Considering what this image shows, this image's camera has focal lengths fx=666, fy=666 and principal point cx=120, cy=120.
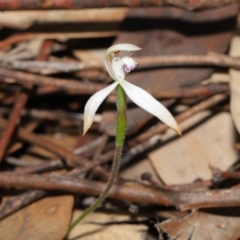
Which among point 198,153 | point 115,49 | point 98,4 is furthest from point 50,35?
point 115,49

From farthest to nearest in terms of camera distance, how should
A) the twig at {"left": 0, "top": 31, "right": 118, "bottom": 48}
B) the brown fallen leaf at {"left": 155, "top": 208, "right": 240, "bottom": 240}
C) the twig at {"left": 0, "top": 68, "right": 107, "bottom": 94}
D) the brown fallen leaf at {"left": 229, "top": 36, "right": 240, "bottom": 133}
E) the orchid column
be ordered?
1. the twig at {"left": 0, "top": 31, "right": 118, "bottom": 48}
2. the twig at {"left": 0, "top": 68, "right": 107, "bottom": 94}
3. the brown fallen leaf at {"left": 229, "top": 36, "right": 240, "bottom": 133}
4. the brown fallen leaf at {"left": 155, "top": 208, "right": 240, "bottom": 240}
5. the orchid column

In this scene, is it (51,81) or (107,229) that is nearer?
(107,229)

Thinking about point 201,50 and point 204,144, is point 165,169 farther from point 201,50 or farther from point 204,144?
point 201,50

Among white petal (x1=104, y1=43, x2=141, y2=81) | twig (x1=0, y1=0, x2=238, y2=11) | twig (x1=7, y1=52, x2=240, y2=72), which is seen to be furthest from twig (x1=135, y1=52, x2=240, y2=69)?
white petal (x1=104, y1=43, x2=141, y2=81)

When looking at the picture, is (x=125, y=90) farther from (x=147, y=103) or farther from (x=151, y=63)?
(x=151, y=63)

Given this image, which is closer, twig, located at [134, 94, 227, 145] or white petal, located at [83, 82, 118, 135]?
white petal, located at [83, 82, 118, 135]

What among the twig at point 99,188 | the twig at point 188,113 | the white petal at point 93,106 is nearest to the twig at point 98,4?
the twig at point 188,113

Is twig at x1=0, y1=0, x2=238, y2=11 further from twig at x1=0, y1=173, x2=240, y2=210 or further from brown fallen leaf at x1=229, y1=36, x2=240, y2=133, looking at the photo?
twig at x1=0, y1=173, x2=240, y2=210

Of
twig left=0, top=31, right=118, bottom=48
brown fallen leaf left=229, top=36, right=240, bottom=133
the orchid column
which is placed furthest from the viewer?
twig left=0, top=31, right=118, bottom=48

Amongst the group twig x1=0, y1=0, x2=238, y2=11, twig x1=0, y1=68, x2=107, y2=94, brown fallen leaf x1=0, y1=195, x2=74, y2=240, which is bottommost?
brown fallen leaf x1=0, y1=195, x2=74, y2=240
